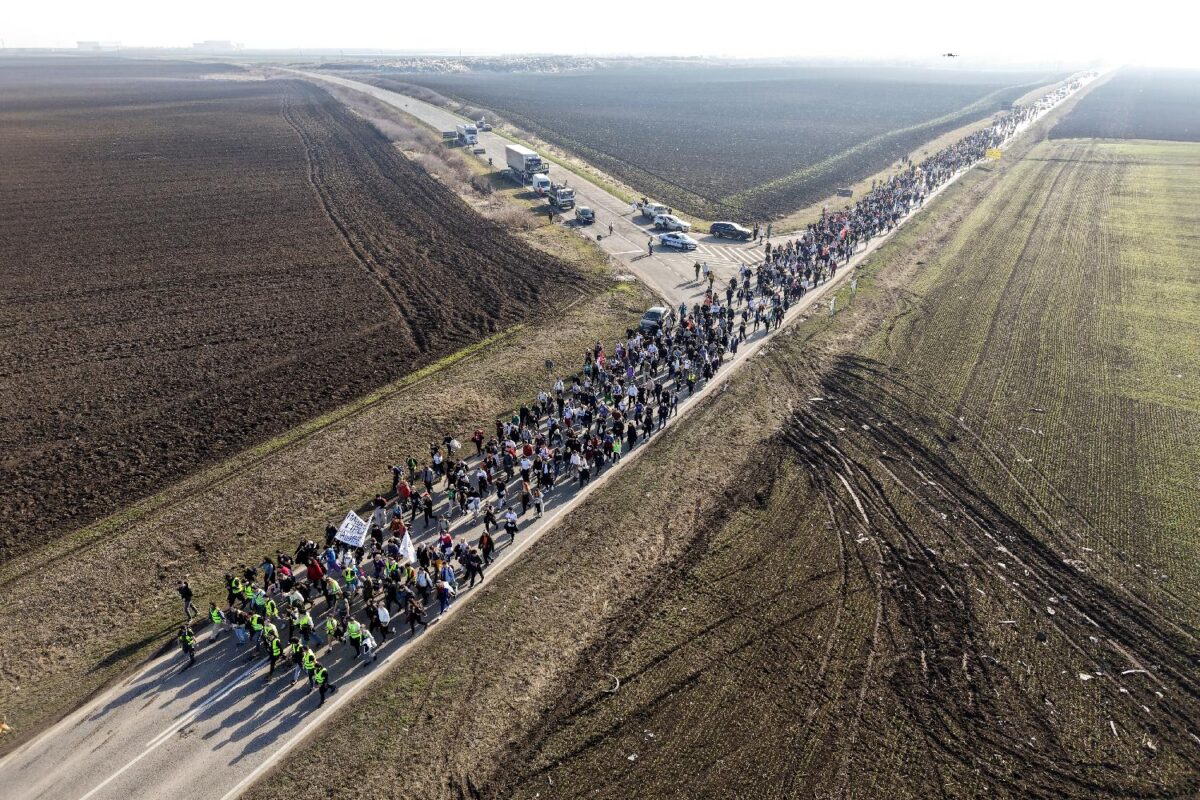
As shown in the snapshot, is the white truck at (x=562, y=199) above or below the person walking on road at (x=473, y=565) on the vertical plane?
above

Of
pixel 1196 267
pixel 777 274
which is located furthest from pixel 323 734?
pixel 1196 267

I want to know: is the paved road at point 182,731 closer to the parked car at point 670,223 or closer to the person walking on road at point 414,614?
the person walking on road at point 414,614

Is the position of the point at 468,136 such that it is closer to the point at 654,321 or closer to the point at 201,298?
the point at 201,298

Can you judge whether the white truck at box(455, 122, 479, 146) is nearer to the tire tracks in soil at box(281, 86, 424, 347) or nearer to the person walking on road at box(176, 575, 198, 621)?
the tire tracks in soil at box(281, 86, 424, 347)

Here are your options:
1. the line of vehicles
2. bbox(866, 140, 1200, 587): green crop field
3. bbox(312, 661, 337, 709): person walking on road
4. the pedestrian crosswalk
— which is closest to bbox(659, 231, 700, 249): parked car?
the line of vehicles

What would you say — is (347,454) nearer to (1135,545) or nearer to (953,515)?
(953,515)

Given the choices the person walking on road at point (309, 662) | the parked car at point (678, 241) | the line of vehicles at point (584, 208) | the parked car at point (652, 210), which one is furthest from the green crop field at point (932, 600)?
the parked car at point (652, 210)

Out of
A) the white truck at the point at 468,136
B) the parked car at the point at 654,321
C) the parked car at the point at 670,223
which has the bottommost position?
the parked car at the point at 654,321
